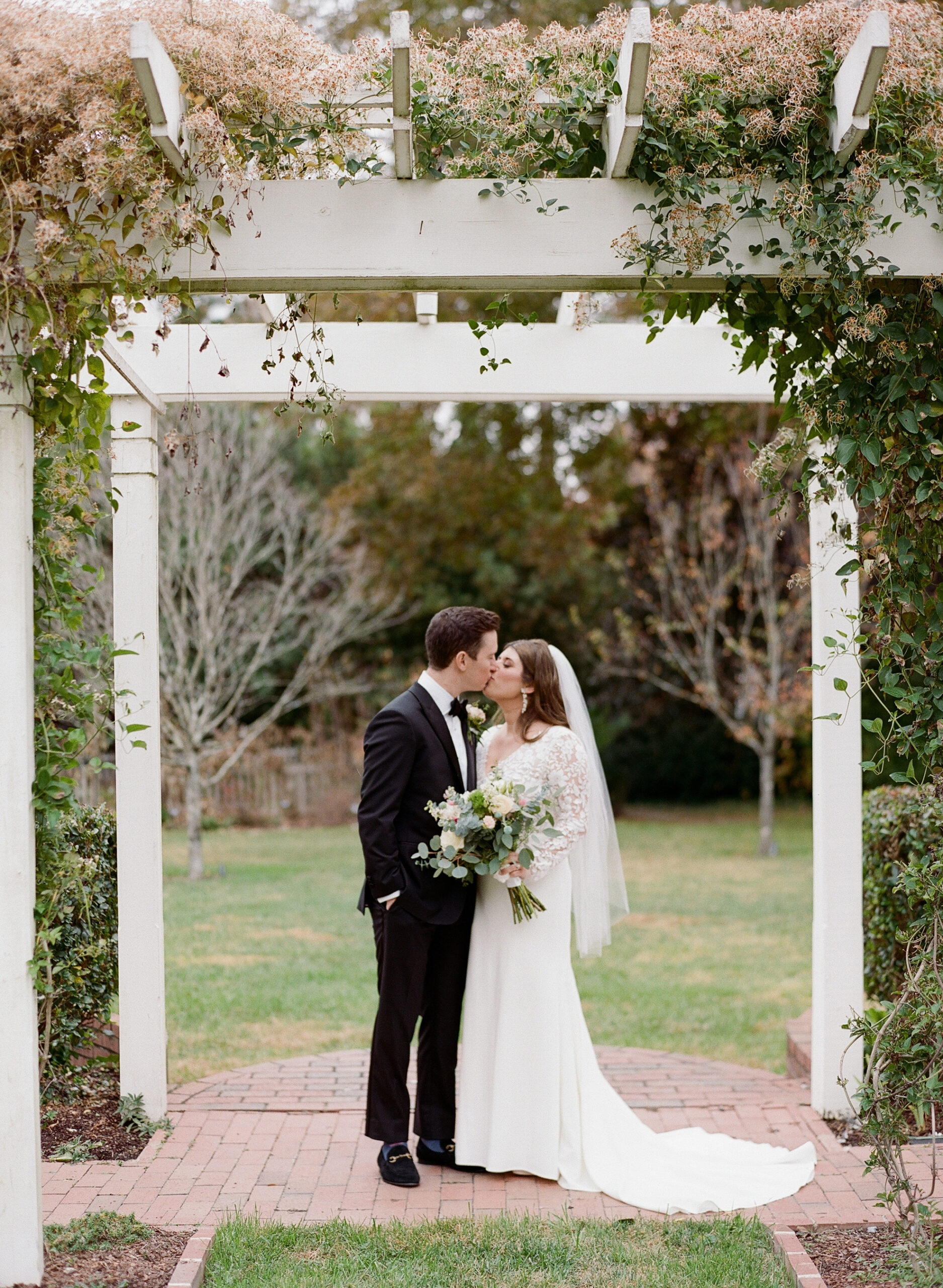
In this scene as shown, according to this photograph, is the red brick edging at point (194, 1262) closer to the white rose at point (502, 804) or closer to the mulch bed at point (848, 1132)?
the white rose at point (502, 804)

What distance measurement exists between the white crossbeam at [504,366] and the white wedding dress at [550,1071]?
1.55 m

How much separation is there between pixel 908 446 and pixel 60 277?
233 centimetres

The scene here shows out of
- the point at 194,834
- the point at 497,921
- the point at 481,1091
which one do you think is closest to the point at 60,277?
the point at 497,921

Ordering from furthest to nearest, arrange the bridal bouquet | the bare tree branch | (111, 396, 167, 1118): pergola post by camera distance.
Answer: the bare tree branch, (111, 396, 167, 1118): pergola post, the bridal bouquet

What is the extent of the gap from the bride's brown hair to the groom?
0.15 meters

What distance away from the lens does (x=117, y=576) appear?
15.5 feet

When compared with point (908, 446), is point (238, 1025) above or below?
below

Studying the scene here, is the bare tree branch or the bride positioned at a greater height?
the bare tree branch

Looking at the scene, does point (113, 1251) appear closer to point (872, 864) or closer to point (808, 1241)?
point (808, 1241)

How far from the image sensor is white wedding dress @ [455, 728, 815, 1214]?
13.9 feet

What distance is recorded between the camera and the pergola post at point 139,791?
4.66m

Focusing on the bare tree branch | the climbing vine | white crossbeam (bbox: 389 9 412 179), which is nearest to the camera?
white crossbeam (bbox: 389 9 412 179)

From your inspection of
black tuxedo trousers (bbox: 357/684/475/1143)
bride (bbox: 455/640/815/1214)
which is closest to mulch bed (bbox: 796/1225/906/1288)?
bride (bbox: 455/640/815/1214)

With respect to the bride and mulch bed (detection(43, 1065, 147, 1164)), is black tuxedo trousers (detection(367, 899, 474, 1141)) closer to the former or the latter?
the bride
